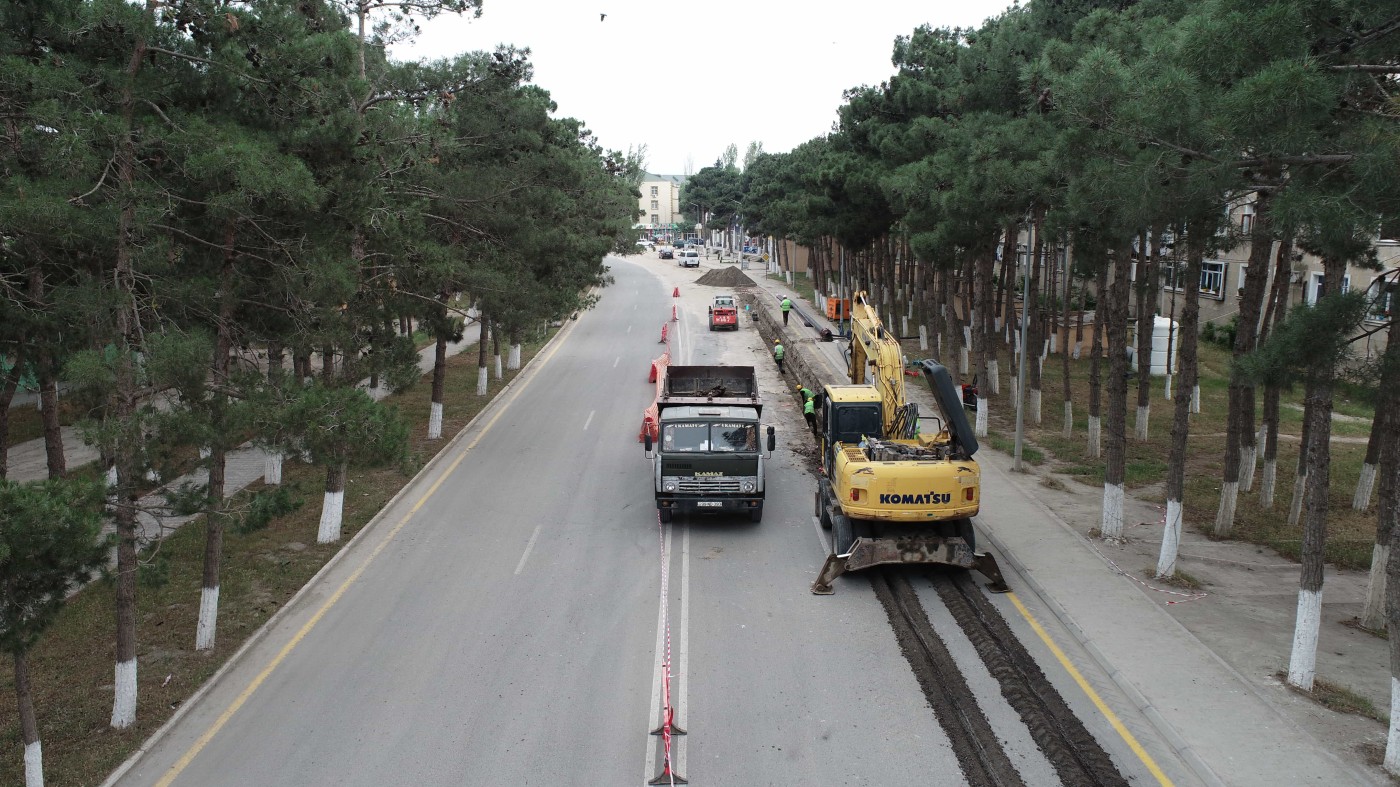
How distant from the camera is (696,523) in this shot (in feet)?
59.1

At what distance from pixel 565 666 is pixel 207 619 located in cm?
514

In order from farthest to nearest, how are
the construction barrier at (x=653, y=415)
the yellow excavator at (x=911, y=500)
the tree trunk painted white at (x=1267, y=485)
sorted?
the construction barrier at (x=653, y=415), the tree trunk painted white at (x=1267, y=485), the yellow excavator at (x=911, y=500)

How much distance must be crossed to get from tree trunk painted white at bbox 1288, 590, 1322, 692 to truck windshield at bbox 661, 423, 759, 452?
9050 millimetres

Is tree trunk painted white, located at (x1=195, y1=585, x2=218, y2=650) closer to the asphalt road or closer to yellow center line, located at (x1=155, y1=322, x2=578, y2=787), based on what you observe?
the asphalt road

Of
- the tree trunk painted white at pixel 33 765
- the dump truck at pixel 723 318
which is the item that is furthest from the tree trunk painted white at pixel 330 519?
the dump truck at pixel 723 318

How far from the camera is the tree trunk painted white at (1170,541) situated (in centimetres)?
1421

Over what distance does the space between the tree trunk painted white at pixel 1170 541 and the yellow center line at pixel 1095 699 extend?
2.55 m

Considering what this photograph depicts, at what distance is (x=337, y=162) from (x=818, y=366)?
75.5 ft

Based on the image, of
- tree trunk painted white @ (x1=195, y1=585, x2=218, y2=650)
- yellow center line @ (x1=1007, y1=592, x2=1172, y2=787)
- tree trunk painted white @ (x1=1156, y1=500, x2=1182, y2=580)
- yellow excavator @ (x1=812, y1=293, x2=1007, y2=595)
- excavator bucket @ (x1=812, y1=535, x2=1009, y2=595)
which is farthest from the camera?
tree trunk painted white @ (x1=1156, y1=500, x2=1182, y2=580)

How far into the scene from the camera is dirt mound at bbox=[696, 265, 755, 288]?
68.6m

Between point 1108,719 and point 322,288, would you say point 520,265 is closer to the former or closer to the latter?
point 322,288

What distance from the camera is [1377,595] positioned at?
12.6 meters

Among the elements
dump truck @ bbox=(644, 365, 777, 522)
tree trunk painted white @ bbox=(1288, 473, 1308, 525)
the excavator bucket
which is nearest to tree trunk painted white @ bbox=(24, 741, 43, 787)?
the excavator bucket

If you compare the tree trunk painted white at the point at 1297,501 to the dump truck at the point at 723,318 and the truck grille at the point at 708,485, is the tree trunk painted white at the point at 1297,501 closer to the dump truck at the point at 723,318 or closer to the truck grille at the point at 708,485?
the truck grille at the point at 708,485
